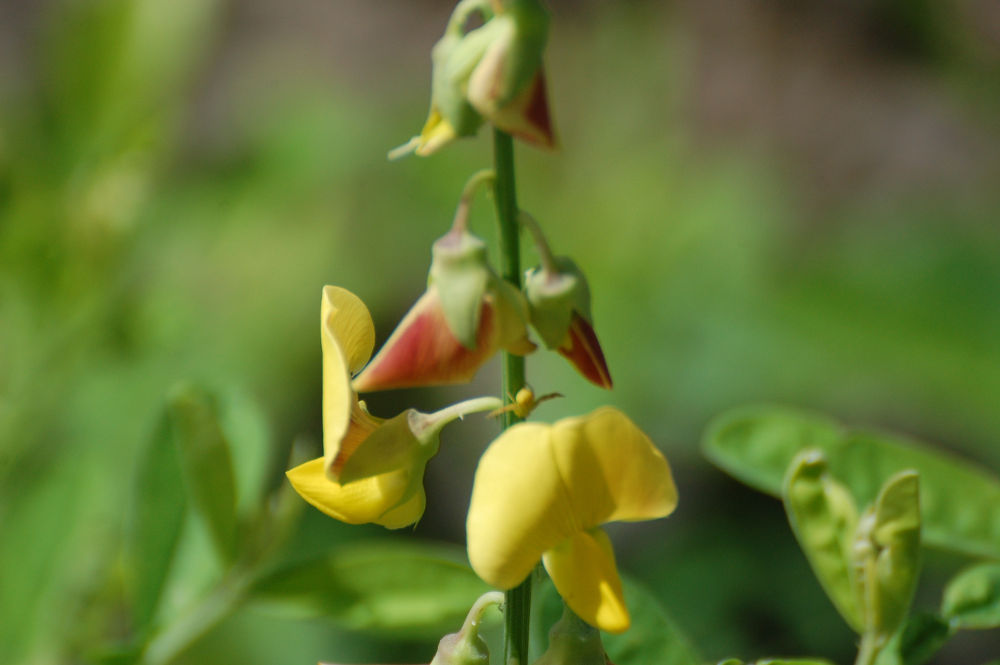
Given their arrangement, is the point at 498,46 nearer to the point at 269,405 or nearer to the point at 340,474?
the point at 340,474

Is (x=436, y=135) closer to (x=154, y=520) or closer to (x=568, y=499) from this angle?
(x=568, y=499)

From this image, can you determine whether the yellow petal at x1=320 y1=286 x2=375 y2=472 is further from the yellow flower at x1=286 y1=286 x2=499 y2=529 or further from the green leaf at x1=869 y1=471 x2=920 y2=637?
the green leaf at x1=869 y1=471 x2=920 y2=637

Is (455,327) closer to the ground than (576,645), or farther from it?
farther from it

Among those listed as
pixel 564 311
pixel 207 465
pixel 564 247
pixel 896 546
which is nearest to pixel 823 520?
pixel 896 546

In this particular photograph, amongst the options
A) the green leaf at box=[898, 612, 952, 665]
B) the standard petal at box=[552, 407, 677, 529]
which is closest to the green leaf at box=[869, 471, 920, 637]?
the green leaf at box=[898, 612, 952, 665]

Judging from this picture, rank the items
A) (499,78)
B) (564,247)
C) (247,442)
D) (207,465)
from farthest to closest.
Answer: (564,247) → (247,442) → (207,465) → (499,78)

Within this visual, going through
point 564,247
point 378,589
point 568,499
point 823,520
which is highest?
point 568,499

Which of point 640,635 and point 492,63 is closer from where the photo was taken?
point 492,63
